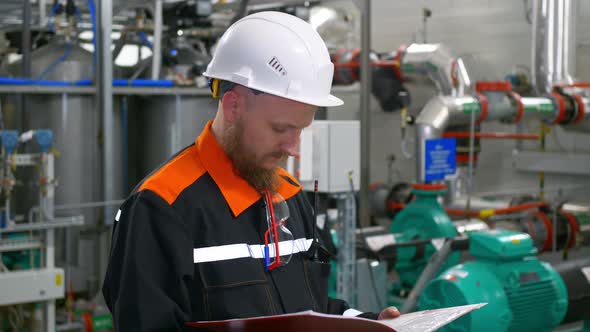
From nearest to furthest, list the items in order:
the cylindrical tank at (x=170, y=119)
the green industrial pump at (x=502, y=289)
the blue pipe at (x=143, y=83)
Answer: the green industrial pump at (x=502, y=289) → the blue pipe at (x=143, y=83) → the cylindrical tank at (x=170, y=119)

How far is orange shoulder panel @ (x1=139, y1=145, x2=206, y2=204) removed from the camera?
1.36 meters

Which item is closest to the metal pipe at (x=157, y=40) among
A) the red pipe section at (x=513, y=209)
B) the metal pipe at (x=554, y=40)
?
the red pipe section at (x=513, y=209)

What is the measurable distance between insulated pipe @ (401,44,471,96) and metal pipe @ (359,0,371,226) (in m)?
0.40

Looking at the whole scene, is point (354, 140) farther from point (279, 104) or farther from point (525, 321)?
point (279, 104)

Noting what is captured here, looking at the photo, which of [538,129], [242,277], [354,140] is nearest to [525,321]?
[354,140]

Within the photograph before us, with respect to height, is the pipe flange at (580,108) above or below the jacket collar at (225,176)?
above

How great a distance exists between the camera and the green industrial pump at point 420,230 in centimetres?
446

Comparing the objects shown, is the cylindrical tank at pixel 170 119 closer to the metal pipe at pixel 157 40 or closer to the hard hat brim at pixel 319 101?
the metal pipe at pixel 157 40

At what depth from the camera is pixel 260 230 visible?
1.47 m

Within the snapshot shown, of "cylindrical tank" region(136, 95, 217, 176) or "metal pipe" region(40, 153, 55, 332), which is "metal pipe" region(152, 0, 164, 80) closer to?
"cylindrical tank" region(136, 95, 217, 176)

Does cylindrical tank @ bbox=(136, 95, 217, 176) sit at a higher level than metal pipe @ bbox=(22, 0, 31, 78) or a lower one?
lower

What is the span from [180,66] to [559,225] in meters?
2.54

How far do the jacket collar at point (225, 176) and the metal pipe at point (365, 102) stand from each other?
3723mm

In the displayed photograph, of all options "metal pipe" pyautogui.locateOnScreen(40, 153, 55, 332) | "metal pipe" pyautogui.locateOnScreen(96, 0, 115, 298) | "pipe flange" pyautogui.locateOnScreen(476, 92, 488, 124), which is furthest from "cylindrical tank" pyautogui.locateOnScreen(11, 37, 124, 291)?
"pipe flange" pyautogui.locateOnScreen(476, 92, 488, 124)
